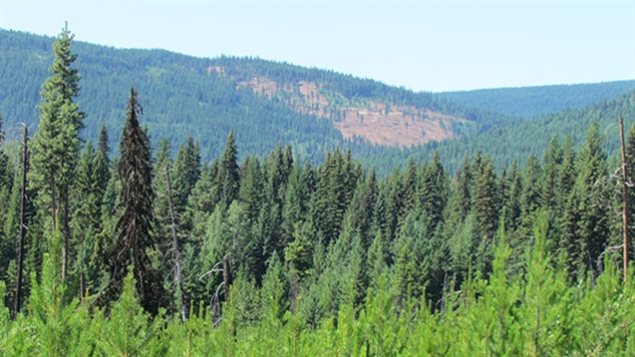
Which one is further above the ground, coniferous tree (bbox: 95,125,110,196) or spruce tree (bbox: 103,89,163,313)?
spruce tree (bbox: 103,89,163,313)

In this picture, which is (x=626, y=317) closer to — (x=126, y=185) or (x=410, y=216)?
(x=126, y=185)

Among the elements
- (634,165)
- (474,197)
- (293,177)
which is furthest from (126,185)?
(293,177)

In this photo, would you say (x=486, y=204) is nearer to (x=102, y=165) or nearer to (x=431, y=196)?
(x=431, y=196)

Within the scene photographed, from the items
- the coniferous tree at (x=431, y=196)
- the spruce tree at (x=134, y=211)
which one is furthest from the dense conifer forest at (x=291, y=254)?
the coniferous tree at (x=431, y=196)

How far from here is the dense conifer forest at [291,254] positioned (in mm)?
9164

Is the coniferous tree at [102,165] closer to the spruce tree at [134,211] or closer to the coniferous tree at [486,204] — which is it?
the coniferous tree at [486,204]

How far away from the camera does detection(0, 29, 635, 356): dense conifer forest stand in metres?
9.16

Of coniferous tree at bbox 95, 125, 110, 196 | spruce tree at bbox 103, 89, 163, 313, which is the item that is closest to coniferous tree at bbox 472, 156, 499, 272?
coniferous tree at bbox 95, 125, 110, 196

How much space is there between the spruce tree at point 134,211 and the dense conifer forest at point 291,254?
5 cm

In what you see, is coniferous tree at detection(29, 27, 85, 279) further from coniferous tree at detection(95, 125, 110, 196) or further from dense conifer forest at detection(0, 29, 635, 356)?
coniferous tree at detection(95, 125, 110, 196)

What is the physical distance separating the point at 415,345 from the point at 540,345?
11.6ft

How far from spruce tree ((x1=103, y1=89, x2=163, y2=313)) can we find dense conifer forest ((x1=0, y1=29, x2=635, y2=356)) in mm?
54

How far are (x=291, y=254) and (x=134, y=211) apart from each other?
161ft

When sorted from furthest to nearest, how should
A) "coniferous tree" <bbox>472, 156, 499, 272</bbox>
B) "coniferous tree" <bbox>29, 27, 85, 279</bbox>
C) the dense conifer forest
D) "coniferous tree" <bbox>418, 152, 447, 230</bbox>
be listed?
"coniferous tree" <bbox>418, 152, 447, 230</bbox> < "coniferous tree" <bbox>472, 156, 499, 272</bbox> < "coniferous tree" <bbox>29, 27, 85, 279</bbox> < the dense conifer forest
